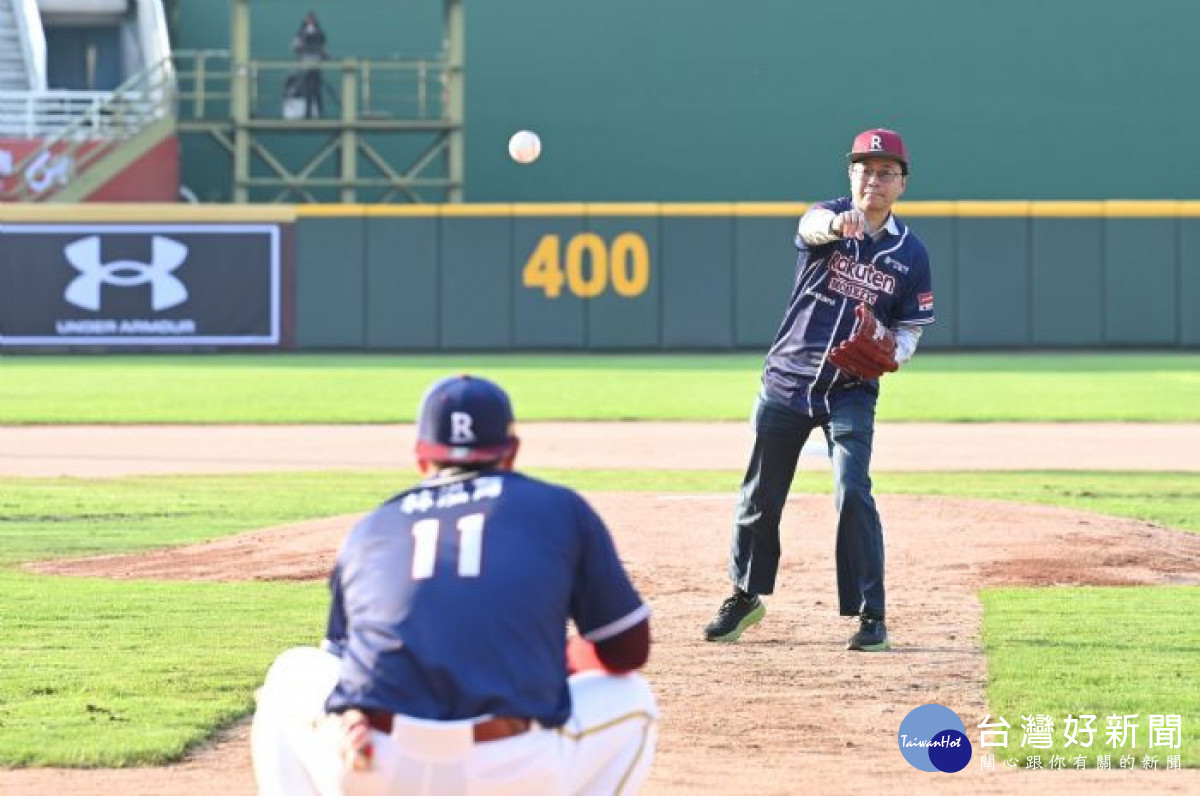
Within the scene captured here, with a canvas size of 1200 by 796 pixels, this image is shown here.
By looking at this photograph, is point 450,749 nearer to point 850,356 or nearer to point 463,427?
point 463,427

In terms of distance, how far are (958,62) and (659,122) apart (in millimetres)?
5692

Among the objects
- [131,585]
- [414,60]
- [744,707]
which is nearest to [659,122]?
[414,60]

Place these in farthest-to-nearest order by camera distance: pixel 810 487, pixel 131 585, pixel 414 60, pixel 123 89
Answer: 1. pixel 414 60
2. pixel 123 89
3. pixel 810 487
4. pixel 131 585

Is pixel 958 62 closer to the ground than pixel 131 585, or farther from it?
farther from it

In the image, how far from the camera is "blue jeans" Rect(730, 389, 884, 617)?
7516 millimetres

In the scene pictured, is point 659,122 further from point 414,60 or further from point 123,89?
point 123,89

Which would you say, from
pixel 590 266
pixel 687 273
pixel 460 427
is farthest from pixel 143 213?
pixel 460 427

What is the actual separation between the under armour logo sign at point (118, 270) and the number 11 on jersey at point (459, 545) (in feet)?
87.9

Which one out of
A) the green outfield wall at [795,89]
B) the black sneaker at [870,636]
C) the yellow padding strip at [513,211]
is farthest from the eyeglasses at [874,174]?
the green outfield wall at [795,89]

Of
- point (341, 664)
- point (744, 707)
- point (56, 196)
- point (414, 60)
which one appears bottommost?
point (744, 707)

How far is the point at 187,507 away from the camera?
13.1 metres

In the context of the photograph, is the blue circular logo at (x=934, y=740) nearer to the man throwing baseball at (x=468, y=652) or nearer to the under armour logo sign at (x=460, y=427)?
the man throwing baseball at (x=468, y=652)

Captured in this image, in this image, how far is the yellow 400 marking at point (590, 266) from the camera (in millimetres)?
29875

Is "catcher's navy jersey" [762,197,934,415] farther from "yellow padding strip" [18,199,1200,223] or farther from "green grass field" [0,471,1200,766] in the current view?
"yellow padding strip" [18,199,1200,223]
